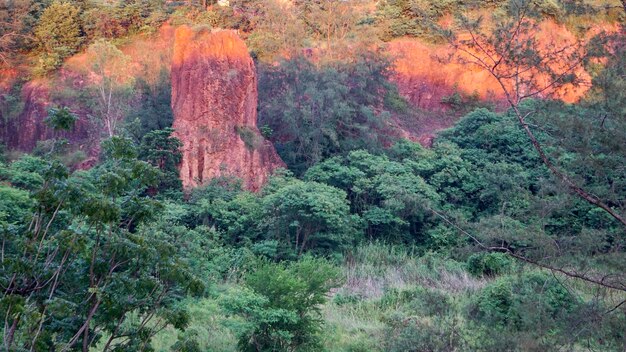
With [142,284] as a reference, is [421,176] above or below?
below

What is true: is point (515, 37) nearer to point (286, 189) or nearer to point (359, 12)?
point (286, 189)

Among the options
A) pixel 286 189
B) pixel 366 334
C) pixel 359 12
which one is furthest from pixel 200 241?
pixel 359 12

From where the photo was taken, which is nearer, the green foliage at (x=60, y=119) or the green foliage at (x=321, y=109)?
the green foliage at (x=60, y=119)

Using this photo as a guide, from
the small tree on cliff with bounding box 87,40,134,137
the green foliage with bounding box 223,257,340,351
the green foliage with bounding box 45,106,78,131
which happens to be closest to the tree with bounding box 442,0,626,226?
the green foliage with bounding box 45,106,78,131

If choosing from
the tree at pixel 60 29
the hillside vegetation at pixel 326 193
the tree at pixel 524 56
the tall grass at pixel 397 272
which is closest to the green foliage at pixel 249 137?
the hillside vegetation at pixel 326 193

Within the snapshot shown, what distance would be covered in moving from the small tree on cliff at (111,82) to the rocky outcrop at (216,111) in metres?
3.16

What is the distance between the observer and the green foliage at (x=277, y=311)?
1198cm

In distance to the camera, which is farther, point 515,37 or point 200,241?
point 200,241

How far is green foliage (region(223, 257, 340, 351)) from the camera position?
1198cm

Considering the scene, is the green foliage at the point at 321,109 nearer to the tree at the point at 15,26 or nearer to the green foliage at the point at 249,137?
the green foliage at the point at 249,137

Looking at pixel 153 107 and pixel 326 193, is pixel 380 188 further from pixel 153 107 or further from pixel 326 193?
pixel 153 107

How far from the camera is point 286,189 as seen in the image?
21.1 m

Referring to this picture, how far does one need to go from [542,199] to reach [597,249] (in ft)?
3.62

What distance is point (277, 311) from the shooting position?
12.0 metres
